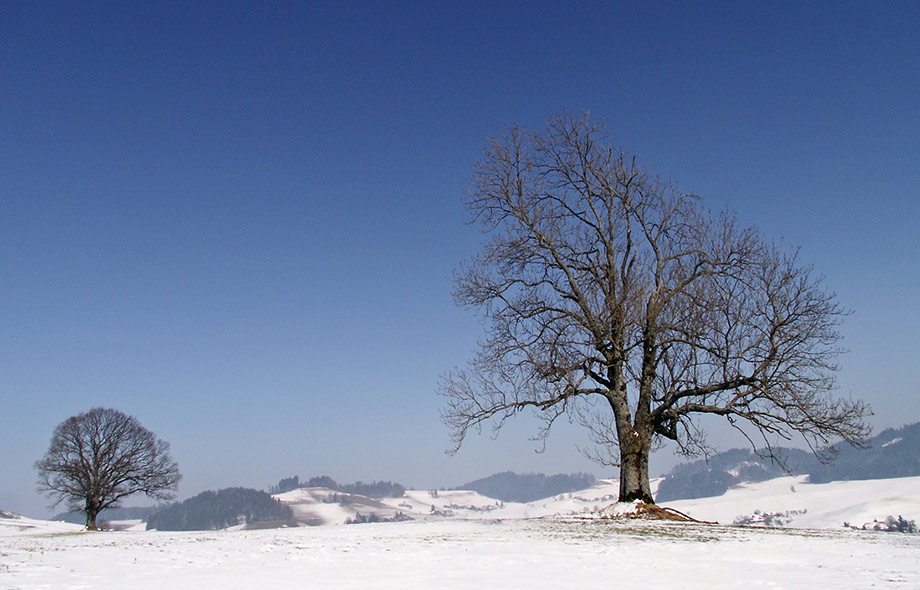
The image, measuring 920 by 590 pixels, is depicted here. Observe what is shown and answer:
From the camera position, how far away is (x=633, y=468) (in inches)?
Answer: 767

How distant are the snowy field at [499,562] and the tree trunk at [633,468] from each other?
4.31 m

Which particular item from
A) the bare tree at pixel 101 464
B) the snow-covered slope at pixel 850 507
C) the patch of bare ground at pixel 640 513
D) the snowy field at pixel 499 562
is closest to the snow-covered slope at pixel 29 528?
the bare tree at pixel 101 464

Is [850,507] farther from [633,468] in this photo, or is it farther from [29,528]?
[29,528]

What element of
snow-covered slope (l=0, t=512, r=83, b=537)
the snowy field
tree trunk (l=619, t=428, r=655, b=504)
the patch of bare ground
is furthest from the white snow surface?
snow-covered slope (l=0, t=512, r=83, b=537)

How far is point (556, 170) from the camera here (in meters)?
23.2

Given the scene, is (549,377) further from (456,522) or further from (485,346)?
(456,522)

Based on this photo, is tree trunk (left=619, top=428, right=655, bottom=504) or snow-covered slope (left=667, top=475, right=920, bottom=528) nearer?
tree trunk (left=619, top=428, right=655, bottom=504)

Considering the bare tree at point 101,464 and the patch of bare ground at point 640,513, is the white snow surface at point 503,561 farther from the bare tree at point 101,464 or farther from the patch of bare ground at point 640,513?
the bare tree at point 101,464

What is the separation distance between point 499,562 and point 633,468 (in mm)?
11014

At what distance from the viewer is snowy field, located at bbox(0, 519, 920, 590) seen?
777 cm

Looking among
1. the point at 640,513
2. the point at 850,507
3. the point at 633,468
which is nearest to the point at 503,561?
the point at 640,513

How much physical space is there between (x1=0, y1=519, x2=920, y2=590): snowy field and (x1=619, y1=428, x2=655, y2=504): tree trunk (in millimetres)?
4310

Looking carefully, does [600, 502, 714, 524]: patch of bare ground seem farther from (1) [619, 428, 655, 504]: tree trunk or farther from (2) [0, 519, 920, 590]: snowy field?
(2) [0, 519, 920, 590]: snowy field

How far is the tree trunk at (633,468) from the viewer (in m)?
19.3
